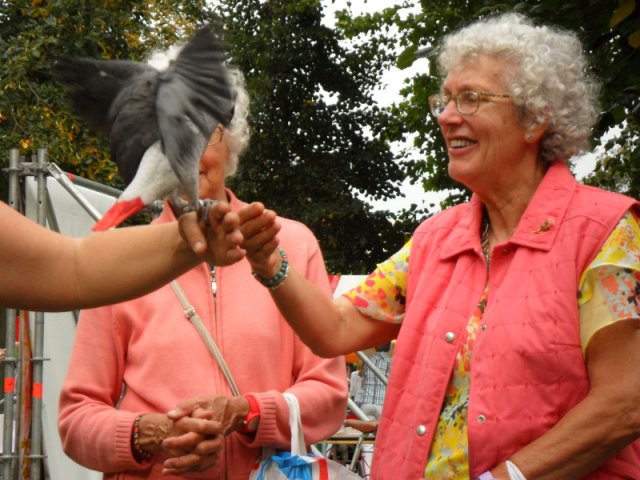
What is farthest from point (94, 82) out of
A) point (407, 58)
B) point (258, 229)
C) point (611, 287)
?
point (407, 58)

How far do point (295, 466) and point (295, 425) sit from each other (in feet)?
0.43

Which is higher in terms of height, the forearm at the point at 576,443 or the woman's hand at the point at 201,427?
the woman's hand at the point at 201,427

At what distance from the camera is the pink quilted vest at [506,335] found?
2309 millimetres

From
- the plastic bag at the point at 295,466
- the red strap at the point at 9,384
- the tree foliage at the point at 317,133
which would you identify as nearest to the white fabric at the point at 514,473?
the plastic bag at the point at 295,466

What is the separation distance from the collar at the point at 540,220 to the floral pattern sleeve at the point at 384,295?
0.19 metres

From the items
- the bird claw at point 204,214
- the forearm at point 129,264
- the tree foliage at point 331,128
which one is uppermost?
the tree foliage at point 331,128

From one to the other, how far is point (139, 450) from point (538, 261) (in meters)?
1.27

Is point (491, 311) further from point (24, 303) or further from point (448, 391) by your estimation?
point (24, 303)

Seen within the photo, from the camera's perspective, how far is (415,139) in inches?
722

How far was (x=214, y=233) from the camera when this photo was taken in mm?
1793

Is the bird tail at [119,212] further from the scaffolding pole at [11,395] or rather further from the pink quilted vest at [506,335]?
the scaffolding pole at [11,395]

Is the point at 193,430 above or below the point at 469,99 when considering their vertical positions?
below

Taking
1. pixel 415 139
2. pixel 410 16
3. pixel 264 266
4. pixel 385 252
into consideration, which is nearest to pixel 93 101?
pixel 264 266

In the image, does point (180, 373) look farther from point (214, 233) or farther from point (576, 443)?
point (576, 443)
